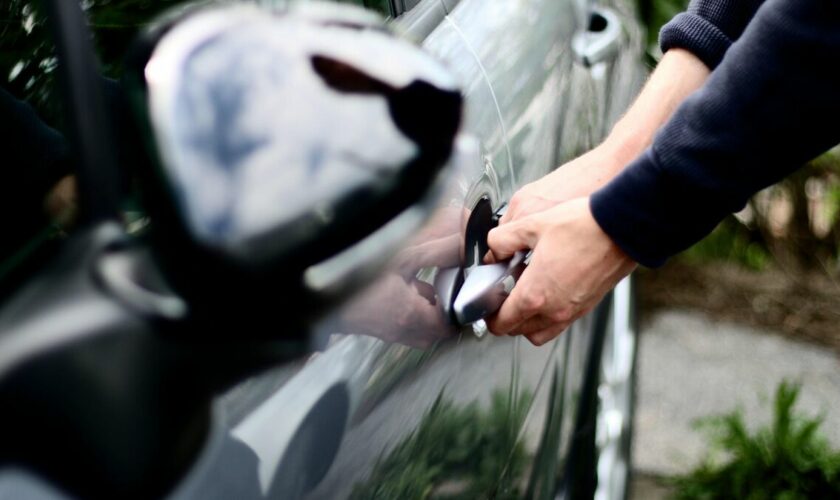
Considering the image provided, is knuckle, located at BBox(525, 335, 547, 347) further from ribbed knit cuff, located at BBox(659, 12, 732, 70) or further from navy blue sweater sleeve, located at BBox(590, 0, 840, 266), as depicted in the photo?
ribbed knit cuff, located at BBox(659, 12, 732, 70)

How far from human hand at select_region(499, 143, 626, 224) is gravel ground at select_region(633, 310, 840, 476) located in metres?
1.75

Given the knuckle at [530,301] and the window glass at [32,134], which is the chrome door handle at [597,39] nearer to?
the knuckle at [530,301]

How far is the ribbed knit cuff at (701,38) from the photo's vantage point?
178 cm

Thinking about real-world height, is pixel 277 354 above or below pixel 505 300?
above

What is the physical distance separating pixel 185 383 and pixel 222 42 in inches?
10.5

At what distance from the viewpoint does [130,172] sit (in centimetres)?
98

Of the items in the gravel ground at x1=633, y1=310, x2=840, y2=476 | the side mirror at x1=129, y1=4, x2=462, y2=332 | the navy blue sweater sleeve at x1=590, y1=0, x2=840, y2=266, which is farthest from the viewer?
the gravel ground at x1=633, y1=310, x2=840, y2=476

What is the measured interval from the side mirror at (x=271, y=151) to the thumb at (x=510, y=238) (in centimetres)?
60

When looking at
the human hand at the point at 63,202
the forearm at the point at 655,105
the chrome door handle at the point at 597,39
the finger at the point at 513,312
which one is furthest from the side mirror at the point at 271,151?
the chrome door handle at the point at 597,39

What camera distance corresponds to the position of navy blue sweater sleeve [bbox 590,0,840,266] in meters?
1.38

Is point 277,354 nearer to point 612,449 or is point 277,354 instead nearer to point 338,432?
point 338,432

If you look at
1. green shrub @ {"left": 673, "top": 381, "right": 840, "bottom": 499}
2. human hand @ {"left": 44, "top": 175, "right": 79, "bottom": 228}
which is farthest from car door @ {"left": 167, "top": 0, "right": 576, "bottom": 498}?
green shrub @ {"left": 673, "top": 381, "right": 840, "bottom": 499}

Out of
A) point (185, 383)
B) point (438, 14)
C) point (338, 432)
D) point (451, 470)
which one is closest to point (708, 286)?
point (438, 14)

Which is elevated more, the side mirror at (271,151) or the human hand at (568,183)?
the side mirror at (271,151)
